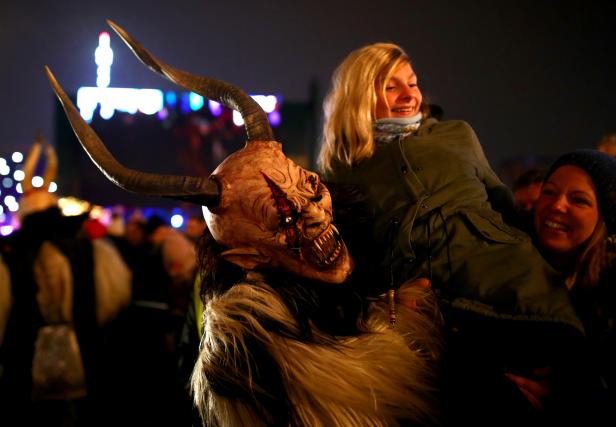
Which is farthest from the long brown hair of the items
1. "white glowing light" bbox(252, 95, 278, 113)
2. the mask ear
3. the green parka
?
"white glowing light" bbox(252, 95, 278, 113)

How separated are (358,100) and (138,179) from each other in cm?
67

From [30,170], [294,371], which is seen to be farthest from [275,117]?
[294,371]

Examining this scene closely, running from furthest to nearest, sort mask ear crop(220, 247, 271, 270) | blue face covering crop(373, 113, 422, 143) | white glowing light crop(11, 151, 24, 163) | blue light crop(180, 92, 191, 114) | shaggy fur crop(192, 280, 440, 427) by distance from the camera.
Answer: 1. blue light crop(180, 92, 191, 114)
2. white glowing light crop(11, 151, 24, 163)
3. blue face covering crop(373, 113, 422, 143)
4. mask ear crop(220, 247, 271, 270)
5. shaggy fur crop(192, 280, 440, 427)

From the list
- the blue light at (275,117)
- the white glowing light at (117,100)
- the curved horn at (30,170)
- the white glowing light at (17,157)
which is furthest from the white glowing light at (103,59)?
the curved horn at (30,170)

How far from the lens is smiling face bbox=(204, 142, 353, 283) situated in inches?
45.9

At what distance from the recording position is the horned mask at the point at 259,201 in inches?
44.3

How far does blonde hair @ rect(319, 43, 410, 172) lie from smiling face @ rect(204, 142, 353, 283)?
0.31 m

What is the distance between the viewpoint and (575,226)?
1.34 metres

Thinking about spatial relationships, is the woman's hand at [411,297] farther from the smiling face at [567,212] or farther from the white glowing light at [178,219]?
the white glowing light at [178,219]

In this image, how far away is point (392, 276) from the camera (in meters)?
1.37

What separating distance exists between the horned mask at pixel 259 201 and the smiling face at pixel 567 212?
53cm

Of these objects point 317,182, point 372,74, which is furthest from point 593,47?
point 317,182

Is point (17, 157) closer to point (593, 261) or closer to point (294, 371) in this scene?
point (294, 371)

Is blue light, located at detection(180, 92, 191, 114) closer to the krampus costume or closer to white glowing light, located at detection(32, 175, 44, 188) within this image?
white glowing light, located at detection(32, 175, 44, 188)
